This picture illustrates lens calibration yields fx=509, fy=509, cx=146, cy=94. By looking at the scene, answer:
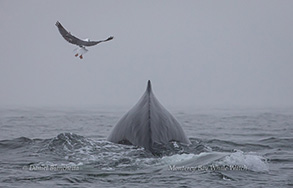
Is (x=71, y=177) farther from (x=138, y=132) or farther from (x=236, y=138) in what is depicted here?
(x=236, y=138)

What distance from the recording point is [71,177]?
16.8ft

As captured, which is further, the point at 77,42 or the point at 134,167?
the point at 134,167

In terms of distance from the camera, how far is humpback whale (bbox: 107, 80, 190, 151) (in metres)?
6.56

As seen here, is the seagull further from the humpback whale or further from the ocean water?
the humpback whale

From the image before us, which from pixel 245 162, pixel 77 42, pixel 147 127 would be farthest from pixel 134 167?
pixel 77 42

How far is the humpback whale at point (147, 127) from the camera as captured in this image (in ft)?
21.5

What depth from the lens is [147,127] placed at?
21.8 feet

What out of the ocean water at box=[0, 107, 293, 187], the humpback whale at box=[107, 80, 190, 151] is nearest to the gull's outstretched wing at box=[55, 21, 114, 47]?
the ocean water at box=[0, 107, 293, 187]

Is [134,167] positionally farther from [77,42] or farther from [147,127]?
[77,42]

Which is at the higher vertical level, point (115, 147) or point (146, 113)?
point (146, 113)

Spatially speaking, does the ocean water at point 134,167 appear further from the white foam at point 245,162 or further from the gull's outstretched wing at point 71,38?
the gull's outstretched wing at point 71,38

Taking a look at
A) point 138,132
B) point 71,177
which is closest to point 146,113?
point 138,132

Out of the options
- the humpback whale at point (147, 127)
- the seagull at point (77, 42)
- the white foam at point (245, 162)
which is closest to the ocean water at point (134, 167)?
the white foam at point (245, 162)

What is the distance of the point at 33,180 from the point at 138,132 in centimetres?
205
